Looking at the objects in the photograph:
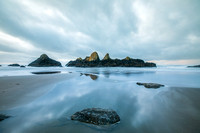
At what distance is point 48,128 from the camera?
249 cm

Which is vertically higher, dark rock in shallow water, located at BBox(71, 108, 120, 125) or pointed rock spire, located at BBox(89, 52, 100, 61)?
pointed rock spire, located at BBox(89, 52, 100, 61)

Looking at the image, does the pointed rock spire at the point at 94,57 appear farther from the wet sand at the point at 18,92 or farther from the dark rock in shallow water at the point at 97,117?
the dark rock in shallow water at the point at 97,117

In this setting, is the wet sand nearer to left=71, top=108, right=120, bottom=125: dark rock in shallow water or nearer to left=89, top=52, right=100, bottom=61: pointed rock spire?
left=71, top=108, right=120, bottom=125: dark rock in shallow water

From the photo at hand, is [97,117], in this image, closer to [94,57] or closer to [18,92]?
[18,92]

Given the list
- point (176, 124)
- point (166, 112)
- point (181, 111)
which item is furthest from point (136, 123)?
point (181, 111)

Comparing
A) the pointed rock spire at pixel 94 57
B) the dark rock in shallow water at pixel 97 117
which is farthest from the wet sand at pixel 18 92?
the pointed rock spire at pixel 94 57

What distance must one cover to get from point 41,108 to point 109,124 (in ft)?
10.4

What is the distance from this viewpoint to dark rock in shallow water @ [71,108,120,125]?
2721 mm

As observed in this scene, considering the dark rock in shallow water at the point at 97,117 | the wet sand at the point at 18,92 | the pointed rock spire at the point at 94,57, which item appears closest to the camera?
the dark rock in shallow water at the point at 97,117

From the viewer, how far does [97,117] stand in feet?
9.24

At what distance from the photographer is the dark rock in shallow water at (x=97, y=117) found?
8.93 ft

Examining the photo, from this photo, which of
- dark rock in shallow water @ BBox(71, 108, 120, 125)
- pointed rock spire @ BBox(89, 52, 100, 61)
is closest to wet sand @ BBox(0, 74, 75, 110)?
dark rock in shallow water @ BBox(71, 108, 120, 125)

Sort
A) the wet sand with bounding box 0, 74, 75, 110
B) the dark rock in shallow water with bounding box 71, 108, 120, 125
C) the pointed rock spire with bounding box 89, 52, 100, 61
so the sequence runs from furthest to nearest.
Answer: the pointed rock spire with bounding box 89, 52, 100, 61
the wet sand with bounding box 0, 74, 75, 110
the dark rock in shallow water with bounding box 71, 108, 120, 125

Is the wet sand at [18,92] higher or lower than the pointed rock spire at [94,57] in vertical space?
lower
